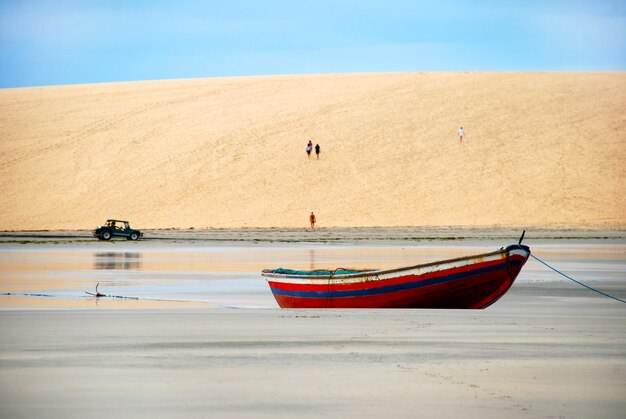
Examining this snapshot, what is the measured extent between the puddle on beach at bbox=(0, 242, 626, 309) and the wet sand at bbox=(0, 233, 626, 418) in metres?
0.17

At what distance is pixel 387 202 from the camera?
6316cm

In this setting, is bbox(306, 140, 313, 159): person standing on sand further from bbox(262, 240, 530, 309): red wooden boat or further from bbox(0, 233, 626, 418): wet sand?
bbox(262, 240, 530, 309): red wooden boat

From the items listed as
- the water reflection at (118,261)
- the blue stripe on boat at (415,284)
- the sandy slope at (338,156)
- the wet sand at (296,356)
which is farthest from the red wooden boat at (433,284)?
the sandy slope at (338,156)

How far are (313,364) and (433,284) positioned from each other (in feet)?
18.7

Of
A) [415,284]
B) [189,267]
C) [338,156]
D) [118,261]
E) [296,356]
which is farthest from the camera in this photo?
[338,156]

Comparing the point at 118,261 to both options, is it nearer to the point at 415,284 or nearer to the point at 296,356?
the point at 415,284

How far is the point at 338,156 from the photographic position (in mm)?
71250

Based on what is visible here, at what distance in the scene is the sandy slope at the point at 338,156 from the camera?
62.4m

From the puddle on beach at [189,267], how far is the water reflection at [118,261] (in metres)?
0.03

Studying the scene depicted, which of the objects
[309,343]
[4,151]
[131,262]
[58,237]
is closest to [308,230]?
[58,237]

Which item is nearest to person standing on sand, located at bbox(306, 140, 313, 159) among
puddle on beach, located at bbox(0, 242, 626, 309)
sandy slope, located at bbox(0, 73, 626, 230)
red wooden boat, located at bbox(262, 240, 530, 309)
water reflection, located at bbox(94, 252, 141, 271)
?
sandy slope, located at bbox(0, 73, 626, 230)

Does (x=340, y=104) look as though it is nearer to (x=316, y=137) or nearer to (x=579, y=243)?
(x=316, y=137)

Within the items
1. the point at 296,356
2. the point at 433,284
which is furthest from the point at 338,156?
the point at 296,356

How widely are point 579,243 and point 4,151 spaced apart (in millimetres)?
49350
